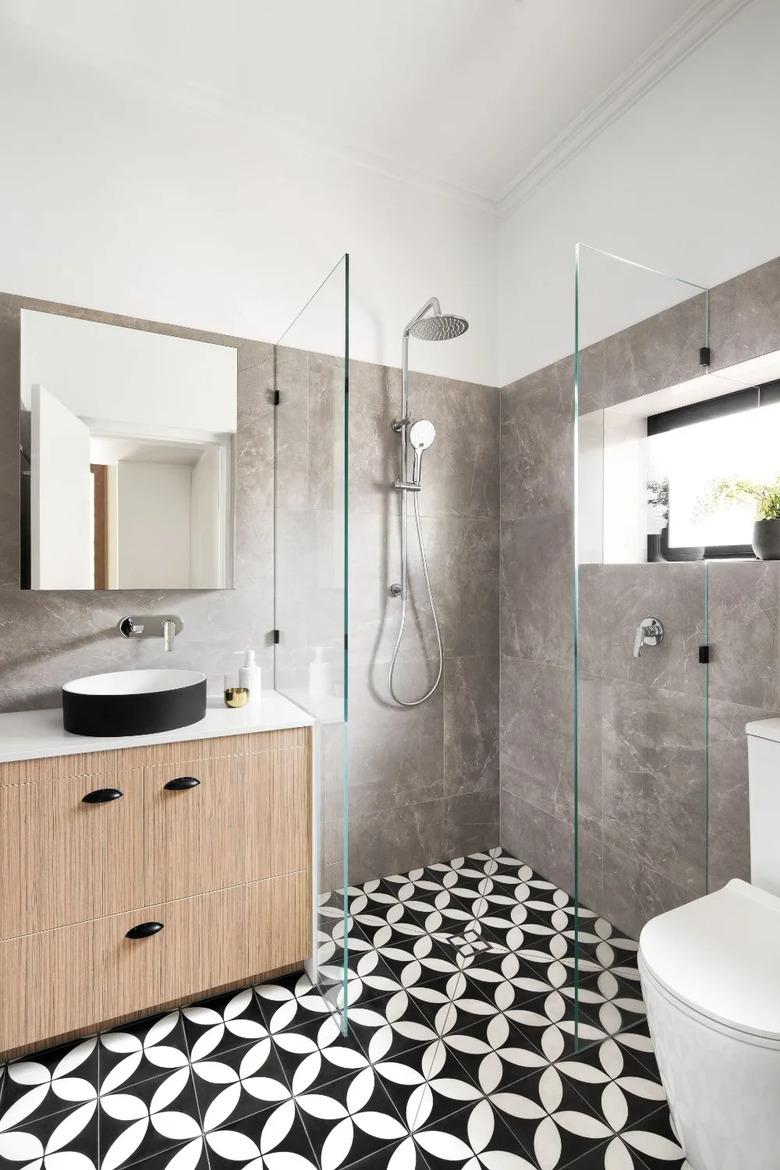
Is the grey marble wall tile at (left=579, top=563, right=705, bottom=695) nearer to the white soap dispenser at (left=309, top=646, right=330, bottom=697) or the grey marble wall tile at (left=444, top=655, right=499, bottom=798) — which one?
the white soap dispenser at (left=309, top=646, right=330, bottom=697)

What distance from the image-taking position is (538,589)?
244 cm

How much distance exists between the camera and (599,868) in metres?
1.58

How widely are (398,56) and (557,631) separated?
1.98m

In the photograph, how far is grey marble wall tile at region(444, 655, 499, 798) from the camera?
2541 mm

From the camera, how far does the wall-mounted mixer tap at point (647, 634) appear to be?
1568 millimetres

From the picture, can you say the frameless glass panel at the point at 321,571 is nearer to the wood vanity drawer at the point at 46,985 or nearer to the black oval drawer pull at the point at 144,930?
Answer: the black oval drawer pull at the point at 144,930

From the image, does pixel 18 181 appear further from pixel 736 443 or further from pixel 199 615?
pixel 736 443

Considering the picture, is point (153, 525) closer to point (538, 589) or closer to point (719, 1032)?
point (538, 589)

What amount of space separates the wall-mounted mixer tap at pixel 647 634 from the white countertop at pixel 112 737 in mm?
934

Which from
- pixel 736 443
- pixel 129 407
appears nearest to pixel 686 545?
pixel 736 443

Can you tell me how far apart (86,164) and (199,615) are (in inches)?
57.1

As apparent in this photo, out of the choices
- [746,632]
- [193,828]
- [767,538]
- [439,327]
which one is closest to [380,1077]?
[193,828]

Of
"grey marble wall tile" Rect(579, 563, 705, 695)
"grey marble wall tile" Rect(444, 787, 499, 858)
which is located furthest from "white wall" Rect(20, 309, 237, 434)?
"grey marble wall tile" Rect(444, 787, 499, 858)

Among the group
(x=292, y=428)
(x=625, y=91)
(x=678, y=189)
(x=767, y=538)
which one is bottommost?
(x=767, y=538)
